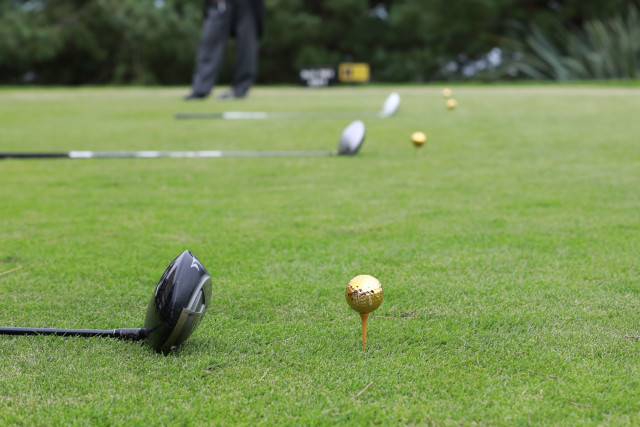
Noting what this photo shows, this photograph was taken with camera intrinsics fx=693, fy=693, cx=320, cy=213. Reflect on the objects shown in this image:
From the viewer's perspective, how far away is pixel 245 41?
461 inches

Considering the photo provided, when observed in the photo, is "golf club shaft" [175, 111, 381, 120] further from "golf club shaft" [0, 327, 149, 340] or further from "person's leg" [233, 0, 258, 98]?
"golf club shaft" [0, 327, 149, 340]

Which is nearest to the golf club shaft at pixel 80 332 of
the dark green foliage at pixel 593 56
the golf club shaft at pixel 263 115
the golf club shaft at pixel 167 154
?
the golf club shaft at pixel 167 154

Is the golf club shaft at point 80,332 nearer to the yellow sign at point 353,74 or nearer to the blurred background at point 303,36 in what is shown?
the yellow sign at point 353,74

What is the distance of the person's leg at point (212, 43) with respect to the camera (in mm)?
11445

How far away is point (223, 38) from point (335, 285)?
9.65 meters

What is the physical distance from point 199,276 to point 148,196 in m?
2.55

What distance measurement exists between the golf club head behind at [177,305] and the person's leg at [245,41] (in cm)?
998

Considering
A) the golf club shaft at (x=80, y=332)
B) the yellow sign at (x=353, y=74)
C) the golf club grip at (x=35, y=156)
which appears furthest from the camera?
the yellow sign at (x=353, y=74)

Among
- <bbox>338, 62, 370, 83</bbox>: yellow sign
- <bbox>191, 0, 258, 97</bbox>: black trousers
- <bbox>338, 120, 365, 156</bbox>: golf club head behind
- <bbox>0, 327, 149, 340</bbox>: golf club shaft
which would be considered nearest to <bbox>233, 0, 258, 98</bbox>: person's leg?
<bbox>191, 0, 258, 97</bbox>: black trousers

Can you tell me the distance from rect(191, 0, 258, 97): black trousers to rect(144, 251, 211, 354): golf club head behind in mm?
9841

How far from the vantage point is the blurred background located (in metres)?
26.2

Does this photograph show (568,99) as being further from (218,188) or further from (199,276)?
(199,276)

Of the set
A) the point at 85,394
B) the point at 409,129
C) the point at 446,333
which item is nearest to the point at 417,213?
the point at 446,333

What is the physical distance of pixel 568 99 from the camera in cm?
1102
